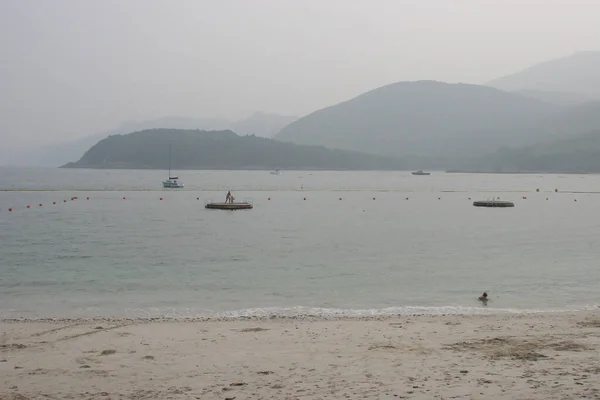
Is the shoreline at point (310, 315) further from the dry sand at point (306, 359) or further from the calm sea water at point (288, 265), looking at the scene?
the dry sand at point (306, 359)

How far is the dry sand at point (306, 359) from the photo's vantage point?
11.6 m

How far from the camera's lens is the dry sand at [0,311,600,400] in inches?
456

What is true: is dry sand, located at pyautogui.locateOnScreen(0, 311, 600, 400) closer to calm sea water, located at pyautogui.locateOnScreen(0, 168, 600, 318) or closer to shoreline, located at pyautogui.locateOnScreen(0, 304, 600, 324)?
shoreline, located at pyautogui.locateOnScreen(0, 304, 600, 324)

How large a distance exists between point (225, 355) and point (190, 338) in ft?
7.64

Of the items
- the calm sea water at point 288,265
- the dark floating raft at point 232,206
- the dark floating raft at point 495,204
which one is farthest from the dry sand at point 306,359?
the dark floating raft at point 495,204

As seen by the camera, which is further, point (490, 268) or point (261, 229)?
point (261, 229)

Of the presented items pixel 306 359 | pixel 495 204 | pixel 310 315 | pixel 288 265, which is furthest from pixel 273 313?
pixel 495 204

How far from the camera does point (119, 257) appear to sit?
3719 centimetres

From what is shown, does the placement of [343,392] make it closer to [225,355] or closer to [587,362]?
[225,355]

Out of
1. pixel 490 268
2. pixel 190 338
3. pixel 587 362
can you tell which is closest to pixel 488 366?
pixel 587 362

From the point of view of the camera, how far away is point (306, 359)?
46.6 ft

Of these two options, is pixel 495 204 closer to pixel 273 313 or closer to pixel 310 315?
pixel 310 315

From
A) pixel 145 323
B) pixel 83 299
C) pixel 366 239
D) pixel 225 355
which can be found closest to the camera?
pixel 225 355

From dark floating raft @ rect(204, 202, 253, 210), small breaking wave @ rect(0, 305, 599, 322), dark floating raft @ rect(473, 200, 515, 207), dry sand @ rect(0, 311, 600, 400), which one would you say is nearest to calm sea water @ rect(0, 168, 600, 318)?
small breaking wave @ rect(0, 305, 599, 322)
